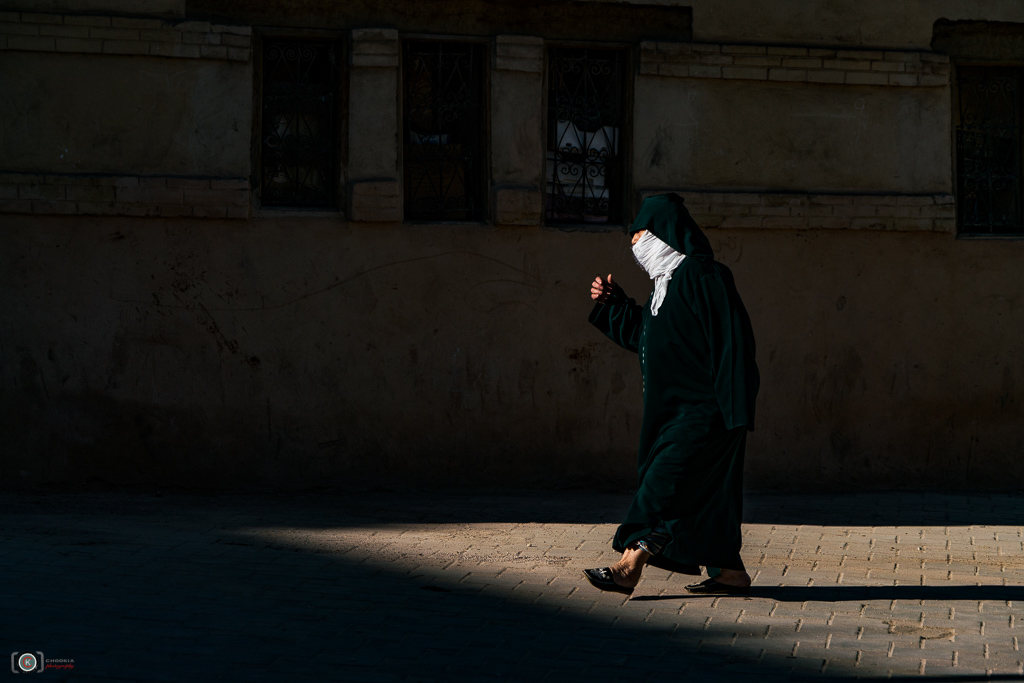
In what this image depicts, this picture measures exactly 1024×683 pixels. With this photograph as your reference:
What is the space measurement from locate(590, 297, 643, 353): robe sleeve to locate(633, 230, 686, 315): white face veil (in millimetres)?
177

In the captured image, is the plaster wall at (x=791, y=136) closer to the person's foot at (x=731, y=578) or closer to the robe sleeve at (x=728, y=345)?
the robe sleeve at (x=728, y=345)

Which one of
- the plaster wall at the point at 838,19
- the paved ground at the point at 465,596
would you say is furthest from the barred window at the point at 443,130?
the paved ground at the point at 465,596

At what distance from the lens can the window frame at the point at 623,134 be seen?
8930 millimetres

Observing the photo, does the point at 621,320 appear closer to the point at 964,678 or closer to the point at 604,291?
the point at 604,291

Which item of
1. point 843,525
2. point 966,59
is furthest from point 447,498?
point 966,59

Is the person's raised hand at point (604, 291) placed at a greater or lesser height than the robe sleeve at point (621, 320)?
greater

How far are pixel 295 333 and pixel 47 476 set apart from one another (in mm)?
1971

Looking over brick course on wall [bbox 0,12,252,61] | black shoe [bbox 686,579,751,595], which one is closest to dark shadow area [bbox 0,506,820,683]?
black shoe [bbox 686,579,751,595]

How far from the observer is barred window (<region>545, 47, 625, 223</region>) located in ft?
29.7

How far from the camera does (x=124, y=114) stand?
8.27m

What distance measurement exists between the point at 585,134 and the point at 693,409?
403cm

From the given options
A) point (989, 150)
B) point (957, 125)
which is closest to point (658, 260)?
point (957, 125)

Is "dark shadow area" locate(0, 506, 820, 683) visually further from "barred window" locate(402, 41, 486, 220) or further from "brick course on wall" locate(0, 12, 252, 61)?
"brick course on wall" locate(0, 12, 252, 61)

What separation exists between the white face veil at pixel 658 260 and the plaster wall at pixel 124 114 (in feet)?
12.3
